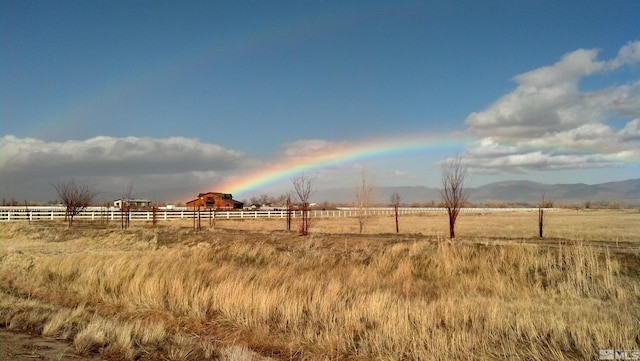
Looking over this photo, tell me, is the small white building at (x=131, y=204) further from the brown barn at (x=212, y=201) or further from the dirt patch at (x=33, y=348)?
the dirt patch at (x=33, y=348)

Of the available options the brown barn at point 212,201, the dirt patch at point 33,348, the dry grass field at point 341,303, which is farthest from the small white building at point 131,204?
the dirt patch at point 33,348

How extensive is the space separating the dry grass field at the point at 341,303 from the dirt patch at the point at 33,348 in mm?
269

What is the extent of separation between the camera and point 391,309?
33.2 feet

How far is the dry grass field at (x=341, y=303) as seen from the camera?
8477 mm

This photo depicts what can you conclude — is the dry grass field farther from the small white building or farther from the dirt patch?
the small white building

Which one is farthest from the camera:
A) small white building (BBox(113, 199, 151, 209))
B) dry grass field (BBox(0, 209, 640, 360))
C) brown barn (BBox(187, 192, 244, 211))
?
brown barn (BBox(187, 192, 244, 211))

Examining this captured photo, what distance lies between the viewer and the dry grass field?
8.48 m

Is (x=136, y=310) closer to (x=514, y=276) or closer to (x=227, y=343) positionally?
(x=227, y=343)

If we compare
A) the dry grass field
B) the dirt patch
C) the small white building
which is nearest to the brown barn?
the small white building

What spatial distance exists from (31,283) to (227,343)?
9.92m

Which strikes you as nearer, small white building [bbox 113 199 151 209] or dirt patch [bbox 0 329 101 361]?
dirt patch [bbox 0 329 101 361]

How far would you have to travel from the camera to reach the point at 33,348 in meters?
8.78

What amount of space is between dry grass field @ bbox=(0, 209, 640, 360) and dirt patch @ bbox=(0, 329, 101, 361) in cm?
27

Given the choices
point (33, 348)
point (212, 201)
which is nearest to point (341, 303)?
point (33, 348)
